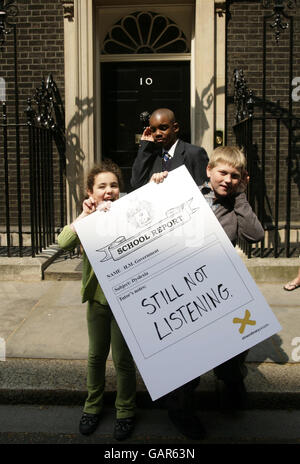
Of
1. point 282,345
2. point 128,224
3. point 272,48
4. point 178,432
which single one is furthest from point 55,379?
point 272,48

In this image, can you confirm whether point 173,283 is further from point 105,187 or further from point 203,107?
point 203,107

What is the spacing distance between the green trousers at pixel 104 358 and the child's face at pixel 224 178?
0.90m

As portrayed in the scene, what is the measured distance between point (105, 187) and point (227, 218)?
713 mm

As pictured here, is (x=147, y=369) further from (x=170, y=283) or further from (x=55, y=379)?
(x=55, y=379)

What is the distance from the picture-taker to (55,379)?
3.15 metres

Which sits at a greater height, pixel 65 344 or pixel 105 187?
pixel 105 187

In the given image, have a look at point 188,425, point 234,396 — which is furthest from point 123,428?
point 234,396

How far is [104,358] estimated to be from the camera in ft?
8.91

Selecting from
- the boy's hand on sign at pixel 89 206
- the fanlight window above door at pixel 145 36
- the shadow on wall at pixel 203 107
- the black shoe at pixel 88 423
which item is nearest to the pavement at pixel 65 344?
the black shoe at pixel 88 423

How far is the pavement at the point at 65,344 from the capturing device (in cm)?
305

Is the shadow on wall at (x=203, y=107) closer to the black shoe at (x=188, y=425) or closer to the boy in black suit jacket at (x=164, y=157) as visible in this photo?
the boy in black suit jacket at (x=164, y=157)

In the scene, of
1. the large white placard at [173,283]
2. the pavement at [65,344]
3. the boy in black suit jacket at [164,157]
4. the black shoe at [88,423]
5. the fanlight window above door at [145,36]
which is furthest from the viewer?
the fanlight window above door at [145,36]

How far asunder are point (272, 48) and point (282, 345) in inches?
177

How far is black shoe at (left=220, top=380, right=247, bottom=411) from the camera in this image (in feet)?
9.39
